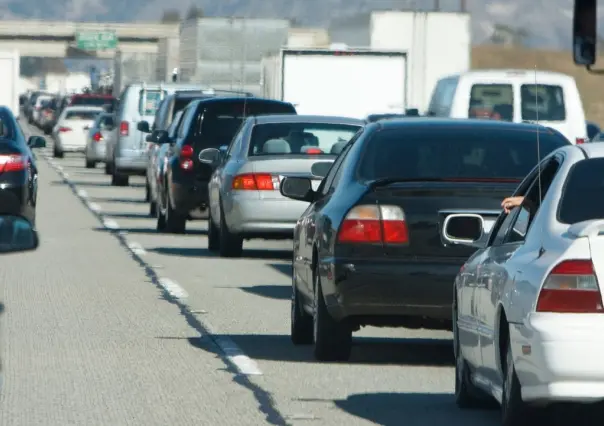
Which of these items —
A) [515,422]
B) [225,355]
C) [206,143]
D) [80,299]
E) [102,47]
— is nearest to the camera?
[515,422]

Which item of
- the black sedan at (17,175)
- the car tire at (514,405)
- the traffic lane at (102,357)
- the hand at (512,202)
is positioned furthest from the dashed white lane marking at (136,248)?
the car tire at (514,405)

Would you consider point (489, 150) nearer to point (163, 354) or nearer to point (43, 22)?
point (163, 354)

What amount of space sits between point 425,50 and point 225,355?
2874cm

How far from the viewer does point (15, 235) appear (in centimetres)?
603

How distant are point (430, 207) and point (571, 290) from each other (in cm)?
341

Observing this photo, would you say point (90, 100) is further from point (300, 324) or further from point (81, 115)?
point (300, 324)

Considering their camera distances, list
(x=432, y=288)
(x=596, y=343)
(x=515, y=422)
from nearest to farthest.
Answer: (x=596, y=343) → (x=515, y=422) → (x=432, y=288)

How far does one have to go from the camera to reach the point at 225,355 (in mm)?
11438

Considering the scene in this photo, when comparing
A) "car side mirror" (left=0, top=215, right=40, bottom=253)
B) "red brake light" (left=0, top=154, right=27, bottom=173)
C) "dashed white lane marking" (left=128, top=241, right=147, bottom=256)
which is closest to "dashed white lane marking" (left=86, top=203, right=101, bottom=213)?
"dashed white lane marking" (left=128, top=241, right=147, bottom=256)

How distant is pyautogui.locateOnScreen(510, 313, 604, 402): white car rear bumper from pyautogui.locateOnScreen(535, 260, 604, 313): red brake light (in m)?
0.03

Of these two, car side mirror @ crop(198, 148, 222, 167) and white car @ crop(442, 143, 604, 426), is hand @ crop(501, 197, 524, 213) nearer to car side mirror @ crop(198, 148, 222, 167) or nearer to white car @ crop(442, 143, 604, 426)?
white car @ crop(442, 143, 604, 426)

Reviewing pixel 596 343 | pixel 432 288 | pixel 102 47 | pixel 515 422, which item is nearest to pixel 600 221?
pixel 596 343

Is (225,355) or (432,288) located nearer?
(432,288)

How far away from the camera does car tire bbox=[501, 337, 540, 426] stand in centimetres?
772
